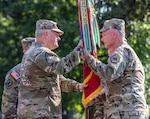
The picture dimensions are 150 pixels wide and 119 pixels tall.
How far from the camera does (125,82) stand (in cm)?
605

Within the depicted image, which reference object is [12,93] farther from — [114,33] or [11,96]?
[114,33]

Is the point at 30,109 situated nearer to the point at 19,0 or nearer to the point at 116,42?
the point at 116,42

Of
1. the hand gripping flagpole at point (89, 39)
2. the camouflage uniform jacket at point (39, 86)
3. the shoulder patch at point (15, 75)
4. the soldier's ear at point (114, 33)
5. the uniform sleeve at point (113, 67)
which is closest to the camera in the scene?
the uniform sleeve at point (113, 67)

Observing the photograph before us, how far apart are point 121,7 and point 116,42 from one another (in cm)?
655

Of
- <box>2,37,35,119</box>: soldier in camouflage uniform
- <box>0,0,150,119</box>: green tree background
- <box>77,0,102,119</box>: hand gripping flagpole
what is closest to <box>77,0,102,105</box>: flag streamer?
<box>77,0,102,119</box>: hand gripping flagpole

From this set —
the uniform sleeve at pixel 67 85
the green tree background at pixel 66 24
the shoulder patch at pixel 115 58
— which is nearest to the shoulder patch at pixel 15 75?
the uniform sleeve at pixel 67 85

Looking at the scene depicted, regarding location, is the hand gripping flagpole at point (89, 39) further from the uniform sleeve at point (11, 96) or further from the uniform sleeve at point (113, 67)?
the uniform sleeve at point (11, 96)

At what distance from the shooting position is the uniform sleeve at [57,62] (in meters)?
6.18

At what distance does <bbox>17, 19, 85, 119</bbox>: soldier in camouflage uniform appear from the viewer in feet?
20.4

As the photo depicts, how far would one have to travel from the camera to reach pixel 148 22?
519 inches

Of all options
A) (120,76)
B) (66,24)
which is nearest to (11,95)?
(120,76)

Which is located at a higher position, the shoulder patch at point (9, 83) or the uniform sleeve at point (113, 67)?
the uniform sleeve at point (113, 67)

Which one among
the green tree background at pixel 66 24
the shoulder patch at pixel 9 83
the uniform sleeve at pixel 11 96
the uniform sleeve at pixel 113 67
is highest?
the green tree background at pixel 66 24

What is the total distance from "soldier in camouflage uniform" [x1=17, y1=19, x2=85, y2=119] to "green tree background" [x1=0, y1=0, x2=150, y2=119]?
5640 millimetres
